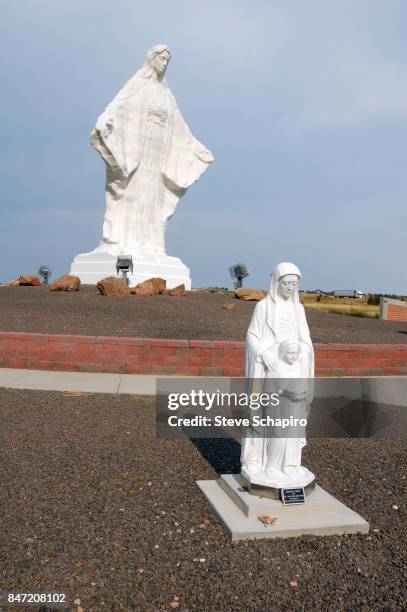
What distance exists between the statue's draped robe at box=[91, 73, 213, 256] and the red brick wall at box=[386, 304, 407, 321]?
929 cm

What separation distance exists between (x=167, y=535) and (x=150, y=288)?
41.4ft

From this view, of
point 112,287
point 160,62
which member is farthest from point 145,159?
point 112,287

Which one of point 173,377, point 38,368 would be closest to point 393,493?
point 173,377

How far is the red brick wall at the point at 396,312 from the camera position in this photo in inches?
844

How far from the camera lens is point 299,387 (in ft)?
12.5

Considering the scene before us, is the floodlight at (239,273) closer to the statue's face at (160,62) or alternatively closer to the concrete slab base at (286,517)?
the statue's face at (160,62)

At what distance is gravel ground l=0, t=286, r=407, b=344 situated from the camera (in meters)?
11.3

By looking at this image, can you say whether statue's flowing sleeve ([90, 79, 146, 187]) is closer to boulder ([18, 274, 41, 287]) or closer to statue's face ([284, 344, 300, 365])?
boulder ([18, 274, 41, 287])

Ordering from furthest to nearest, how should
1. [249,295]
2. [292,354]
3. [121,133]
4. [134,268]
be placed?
1. [121,133]
2. [134,268]
3. [249,295]
4. [292,354]

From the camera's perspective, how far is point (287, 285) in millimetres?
3867

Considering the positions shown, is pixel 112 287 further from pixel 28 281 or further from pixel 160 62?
pixel 160 62

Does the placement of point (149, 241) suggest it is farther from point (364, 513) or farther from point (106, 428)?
point (364, 513)

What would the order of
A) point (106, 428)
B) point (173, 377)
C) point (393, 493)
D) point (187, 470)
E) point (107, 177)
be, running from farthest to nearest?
point (107, 177)
point (173, 377)
point (106, 428)
point (187, 470)
point (393, 493)

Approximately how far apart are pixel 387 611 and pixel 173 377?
21.7 ft
